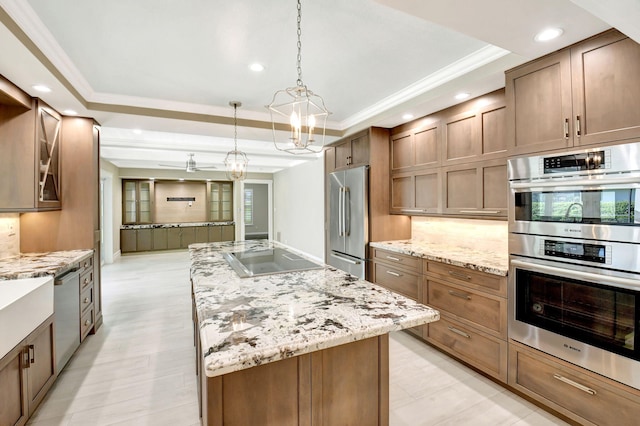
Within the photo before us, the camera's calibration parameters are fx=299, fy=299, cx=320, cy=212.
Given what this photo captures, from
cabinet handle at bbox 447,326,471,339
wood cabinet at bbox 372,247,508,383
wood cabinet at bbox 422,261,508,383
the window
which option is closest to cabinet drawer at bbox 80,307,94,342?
wood cabinet at bbox 372,247,508,383

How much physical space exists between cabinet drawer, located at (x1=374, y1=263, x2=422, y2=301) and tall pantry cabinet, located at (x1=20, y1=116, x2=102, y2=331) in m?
3.33

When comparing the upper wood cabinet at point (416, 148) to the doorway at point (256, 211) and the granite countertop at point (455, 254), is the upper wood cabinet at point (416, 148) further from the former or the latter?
the doorway at point (256, 211)

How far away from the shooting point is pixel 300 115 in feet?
5.70

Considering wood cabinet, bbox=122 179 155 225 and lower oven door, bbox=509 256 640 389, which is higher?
wood cabinet, bbox=122 179 155 225

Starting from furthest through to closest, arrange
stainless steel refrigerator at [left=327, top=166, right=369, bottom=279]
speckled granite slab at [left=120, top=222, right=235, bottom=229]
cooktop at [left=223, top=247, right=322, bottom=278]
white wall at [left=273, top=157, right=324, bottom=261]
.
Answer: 1. speckled granite slab at [left=120, top=222, right=235, bottom=229]
2. white wall at [left=273, top=157, right=324, bottom=261]
3. stainless steel refrigerator at [left=327, top=166, right=369, bottom=279]
4. cooktop at [left=223, top=247, right=322, bottom=278]

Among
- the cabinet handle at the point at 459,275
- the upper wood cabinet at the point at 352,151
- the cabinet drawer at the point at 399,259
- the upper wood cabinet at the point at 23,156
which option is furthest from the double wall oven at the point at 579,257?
the upper wood cabinet at the point at 23,156

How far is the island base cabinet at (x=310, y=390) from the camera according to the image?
121 cm

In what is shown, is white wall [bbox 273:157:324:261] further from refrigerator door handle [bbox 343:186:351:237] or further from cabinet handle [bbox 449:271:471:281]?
cabinet handle [bbox 449:271:471:281]

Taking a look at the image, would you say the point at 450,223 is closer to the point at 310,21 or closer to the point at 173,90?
the point at 310,21

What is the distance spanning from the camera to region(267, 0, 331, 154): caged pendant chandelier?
170 centimetres

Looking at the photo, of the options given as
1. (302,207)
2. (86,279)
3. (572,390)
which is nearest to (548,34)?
(572,390)

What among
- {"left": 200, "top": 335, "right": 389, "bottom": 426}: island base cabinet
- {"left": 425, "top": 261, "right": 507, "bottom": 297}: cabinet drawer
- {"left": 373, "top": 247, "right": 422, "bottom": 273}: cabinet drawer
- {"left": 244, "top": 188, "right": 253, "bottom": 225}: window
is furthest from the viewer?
{"left": 244, "top": 188, "right": 253, "bottom": 225}: window

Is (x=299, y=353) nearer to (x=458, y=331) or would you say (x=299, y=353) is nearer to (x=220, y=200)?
(x=458, y=331)

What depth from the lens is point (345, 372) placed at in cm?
141
